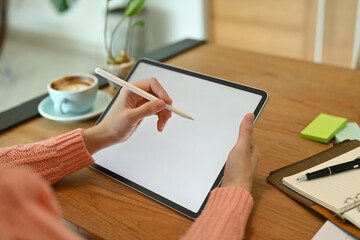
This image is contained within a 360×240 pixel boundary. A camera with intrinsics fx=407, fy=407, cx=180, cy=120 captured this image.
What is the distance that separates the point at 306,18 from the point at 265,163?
2032 millimetres

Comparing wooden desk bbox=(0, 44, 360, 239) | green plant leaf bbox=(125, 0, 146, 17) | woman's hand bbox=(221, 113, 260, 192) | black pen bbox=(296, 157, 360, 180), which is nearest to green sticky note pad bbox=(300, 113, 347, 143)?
wooden desk bbox=(0, 44, 360, 239)

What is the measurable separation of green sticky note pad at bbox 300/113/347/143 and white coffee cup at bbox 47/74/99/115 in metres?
0.54

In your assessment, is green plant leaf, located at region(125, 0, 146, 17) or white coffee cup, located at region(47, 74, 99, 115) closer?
white coffee cup, located at region(47, 74, 99, 115)

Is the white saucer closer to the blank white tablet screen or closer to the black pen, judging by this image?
the blank white tablet screen

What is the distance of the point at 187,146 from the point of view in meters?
0.83

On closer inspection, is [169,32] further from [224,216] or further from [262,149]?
[224,216]

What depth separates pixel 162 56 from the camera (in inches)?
57.4

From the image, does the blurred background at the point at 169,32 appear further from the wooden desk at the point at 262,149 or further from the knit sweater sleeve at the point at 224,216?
the knit sweater sleeve at the point at 224,216

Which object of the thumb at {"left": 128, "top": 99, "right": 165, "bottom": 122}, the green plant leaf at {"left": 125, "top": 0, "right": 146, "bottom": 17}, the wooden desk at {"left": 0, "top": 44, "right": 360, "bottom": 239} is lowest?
the wooden desk at {"left": 0, "top": 44, "right": 360, "bottom": 239}

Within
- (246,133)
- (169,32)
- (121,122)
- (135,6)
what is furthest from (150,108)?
(169,32)

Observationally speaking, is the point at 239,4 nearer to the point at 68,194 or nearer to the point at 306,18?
the point at 306,18

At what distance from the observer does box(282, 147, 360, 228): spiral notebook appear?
26.8 inches

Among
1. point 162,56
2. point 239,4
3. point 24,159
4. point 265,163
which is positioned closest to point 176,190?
point 265,163

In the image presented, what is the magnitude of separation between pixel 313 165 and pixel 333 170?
→ 0.05 metres
